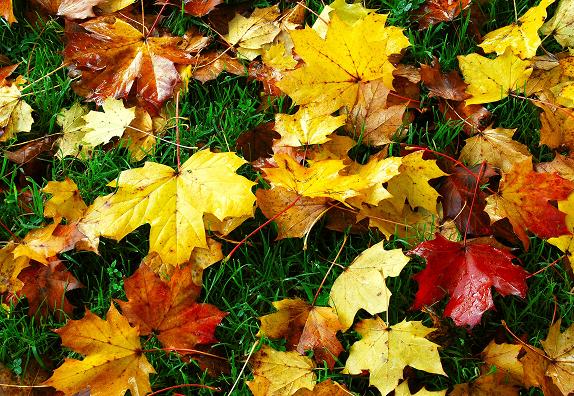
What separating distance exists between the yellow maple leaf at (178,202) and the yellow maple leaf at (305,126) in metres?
0.25

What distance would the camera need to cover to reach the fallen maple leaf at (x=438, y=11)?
2.21 meters

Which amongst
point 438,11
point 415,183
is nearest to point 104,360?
point 415,183

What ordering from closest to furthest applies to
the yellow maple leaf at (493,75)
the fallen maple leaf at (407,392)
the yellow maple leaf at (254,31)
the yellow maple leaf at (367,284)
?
1. the fallen maple leaf at (407,392)
2. the yellow maple leaf at (367,284)
3. the yellow maple leaf at (493,75)
4. the yellow maple leaf at (254,31)

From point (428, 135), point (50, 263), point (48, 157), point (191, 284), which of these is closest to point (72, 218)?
point (50, 263)

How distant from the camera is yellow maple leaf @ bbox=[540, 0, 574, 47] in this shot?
2154 millimetres

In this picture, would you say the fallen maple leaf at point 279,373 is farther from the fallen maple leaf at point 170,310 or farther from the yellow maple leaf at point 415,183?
the yellow maple leaf at point 415,183

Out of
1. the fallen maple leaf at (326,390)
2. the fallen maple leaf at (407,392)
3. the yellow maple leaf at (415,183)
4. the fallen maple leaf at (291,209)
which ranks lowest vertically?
the fallen maple leaf at (326,390)

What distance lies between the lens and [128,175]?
1797mm

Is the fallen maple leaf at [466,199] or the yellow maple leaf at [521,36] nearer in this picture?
the fallen maple leaf at [466,199]

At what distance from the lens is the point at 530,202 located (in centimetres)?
175

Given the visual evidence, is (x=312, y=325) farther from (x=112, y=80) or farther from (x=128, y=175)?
(x=112, y=80)

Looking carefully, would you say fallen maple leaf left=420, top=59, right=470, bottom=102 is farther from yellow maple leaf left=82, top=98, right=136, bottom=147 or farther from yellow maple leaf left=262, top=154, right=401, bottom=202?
yellow maple leaf left=82, top=98, right=136, bottom=147

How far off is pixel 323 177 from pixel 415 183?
29 cm

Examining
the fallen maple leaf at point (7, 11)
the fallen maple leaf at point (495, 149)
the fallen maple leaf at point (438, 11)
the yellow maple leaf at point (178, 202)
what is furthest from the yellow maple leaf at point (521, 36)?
the fallen maple leaf at point (7, 11)
